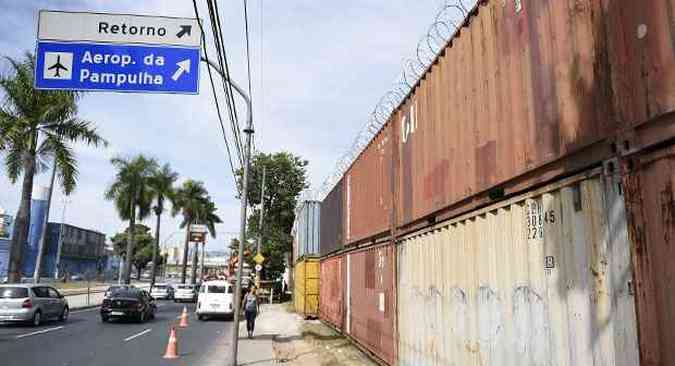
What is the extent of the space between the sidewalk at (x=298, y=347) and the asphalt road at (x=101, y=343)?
0.89 m

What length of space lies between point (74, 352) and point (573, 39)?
13103 millimetres

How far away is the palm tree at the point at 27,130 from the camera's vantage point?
21.1m

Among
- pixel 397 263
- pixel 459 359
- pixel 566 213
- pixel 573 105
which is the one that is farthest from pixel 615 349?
pixel 397 263

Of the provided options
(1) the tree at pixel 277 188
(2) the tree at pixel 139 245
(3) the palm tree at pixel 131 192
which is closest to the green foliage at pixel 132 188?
(3) the palm tree at pixel 131 192

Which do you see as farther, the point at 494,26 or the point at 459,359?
the point at 459,359

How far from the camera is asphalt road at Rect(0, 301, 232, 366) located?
12.2 meters

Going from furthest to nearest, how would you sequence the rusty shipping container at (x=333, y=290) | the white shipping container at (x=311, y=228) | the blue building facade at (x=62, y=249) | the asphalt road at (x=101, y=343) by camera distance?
the blue building facade at (x=62, y=249), the white shipping container at (x=311, y=228), the rusty shipping container at (x=333, y=290), the asphalt road at (x=101, y=343)

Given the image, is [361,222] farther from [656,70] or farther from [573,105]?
[656,70]

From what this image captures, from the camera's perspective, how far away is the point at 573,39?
4219 mm

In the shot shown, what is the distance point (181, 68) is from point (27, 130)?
50.2 feet

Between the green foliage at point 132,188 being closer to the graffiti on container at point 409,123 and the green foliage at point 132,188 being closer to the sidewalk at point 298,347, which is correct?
the sidewalk at point 298,347

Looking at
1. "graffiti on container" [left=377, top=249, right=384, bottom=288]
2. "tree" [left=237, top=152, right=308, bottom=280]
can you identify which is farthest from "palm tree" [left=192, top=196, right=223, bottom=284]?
"graffiti on container" [left=377, top=249, right=384, bottom=288]

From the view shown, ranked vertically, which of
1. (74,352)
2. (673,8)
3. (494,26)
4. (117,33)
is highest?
(117,33)

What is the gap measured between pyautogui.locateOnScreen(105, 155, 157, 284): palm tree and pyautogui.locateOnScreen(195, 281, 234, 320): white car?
20.6m
